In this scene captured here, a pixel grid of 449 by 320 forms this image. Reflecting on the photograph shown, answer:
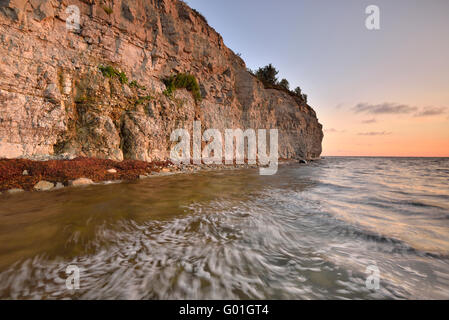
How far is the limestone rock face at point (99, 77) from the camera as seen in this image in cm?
859

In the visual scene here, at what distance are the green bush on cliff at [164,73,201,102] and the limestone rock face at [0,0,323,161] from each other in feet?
1.99

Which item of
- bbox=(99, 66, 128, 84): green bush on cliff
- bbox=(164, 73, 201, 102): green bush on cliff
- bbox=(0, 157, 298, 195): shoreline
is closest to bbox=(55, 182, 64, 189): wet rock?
bbox=(0, 157, 298, 195): shoreline

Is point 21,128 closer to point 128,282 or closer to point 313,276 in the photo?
point 128,282

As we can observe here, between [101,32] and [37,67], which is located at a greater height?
[101,32]

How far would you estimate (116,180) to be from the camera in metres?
8.24

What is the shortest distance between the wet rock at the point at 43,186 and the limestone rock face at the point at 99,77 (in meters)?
3.43

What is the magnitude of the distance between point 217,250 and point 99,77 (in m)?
→ 14.3

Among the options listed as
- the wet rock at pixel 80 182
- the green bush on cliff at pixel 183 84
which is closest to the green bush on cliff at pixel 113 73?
the green bush on cliff at pixel 183 84

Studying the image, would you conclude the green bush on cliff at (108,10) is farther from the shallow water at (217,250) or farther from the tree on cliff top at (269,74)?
the tree on cliff top at (269,74)

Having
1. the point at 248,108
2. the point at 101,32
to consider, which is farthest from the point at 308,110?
the point at 101,32

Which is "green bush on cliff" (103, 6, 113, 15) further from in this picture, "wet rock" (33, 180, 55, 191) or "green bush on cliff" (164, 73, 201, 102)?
"wet rock" (33, 180, 55, 191)

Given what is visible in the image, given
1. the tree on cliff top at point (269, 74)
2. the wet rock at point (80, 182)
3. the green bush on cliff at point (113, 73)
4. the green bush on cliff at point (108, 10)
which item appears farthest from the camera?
the tree on cliff top at point (269, 74)

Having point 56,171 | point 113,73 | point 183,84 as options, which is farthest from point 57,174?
A: point 183,84
